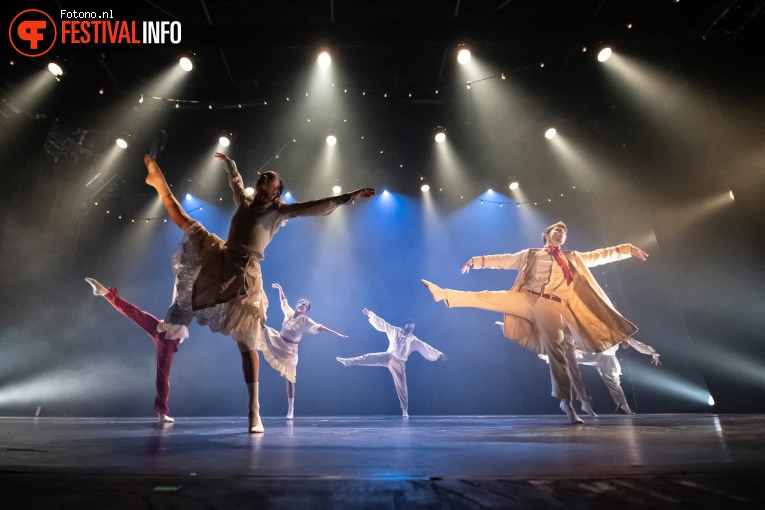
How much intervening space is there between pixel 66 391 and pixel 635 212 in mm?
11882

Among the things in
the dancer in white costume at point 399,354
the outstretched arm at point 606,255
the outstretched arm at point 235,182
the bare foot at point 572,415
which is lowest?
the bare foot at point 572,415

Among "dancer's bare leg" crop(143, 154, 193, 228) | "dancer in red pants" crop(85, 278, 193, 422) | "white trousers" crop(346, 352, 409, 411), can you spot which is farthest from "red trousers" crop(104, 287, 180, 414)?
"white trousers" crop(346, 352, 409, 411)

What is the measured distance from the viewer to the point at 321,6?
589 centimetres

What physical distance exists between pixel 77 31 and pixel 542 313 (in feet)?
23.0

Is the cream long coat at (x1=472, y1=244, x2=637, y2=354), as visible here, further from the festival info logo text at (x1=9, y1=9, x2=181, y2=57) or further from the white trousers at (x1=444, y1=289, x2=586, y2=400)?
the festival info logo text at (x1=9, y1=9, x2=181, y2=57)

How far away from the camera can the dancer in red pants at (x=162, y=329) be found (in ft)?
14.9

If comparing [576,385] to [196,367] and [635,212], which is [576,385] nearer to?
[635,212]

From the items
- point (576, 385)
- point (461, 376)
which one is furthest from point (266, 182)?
point (461, 376)

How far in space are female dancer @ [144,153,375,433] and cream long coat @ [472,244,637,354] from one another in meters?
2.53

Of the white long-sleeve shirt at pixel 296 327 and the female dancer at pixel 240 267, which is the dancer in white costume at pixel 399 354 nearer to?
the white long-sleeve shirt at pixel 296 327

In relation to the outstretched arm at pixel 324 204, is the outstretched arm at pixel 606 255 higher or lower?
higher

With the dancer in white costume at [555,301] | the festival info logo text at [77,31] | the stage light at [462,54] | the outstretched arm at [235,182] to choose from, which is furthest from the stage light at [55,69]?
the dancer in white costume at [555,301]

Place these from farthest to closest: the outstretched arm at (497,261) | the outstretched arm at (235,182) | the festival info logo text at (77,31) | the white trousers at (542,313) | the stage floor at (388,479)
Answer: the festival info logo text at (77,31) < the outstretched arm at (497,261) < the white trousers at (542,313) < the outstretched arm at (235,182) < the stage floor at (388,479)

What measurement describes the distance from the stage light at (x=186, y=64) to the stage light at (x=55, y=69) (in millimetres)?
1666
